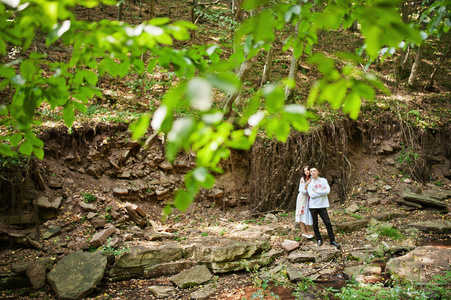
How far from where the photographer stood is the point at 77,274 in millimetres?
4277

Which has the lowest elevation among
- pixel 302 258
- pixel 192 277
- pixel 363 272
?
pixel 192 277

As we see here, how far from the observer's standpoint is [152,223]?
645 cm

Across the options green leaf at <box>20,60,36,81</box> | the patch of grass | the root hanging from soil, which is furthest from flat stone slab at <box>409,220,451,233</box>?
green leaf at <box>20,60,36,81</box>

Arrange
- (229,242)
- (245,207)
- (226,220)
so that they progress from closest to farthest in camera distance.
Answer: (229,242)
(226,220)
(245,207)

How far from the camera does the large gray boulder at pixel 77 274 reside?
403 centimetres

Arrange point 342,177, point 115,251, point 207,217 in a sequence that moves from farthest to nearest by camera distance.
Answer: point 342,177
point 207,217
point 115,251

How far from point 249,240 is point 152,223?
2471mm

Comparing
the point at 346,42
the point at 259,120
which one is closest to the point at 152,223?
the point at 259,120

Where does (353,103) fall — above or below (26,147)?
above

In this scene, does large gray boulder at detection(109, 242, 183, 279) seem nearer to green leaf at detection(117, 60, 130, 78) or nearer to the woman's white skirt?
the woman's white skirt

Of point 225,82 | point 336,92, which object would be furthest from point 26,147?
→ point 336,92

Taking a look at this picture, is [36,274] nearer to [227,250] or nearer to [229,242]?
[227,250]

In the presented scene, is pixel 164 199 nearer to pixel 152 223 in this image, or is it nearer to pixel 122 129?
pixel 152 223

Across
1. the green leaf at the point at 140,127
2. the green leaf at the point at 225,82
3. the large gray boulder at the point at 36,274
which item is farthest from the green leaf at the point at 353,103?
the large gray boulder at the point at 36,274
